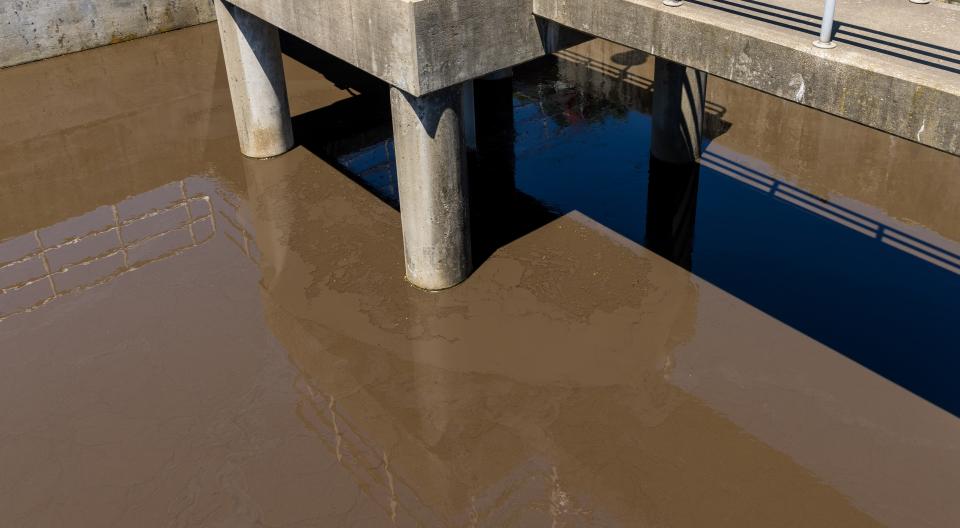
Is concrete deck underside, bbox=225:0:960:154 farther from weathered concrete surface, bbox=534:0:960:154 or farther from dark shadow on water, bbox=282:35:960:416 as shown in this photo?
dark shadow on water, bbox=282:35:960:416

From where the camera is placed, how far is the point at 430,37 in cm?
1069

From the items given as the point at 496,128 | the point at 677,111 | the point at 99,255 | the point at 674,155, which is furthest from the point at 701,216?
the point at 99,255

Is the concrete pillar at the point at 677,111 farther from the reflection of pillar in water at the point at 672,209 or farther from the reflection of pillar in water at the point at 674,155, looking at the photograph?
the reflection of pillar in water at the point at 672,209

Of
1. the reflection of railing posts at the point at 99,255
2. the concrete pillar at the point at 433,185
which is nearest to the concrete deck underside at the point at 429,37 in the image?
the concrete pillar at the point at 433,185

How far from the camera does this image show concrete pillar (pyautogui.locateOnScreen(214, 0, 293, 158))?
15023 millimetres

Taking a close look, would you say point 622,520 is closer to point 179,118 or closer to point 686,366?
point 686,366

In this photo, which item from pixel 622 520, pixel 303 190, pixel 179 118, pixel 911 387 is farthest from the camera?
pixel 179 118

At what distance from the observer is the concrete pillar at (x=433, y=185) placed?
11.5 metres

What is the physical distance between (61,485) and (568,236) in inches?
322

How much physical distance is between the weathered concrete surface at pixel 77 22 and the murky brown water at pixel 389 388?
23.9 feet

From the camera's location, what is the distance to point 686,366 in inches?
449

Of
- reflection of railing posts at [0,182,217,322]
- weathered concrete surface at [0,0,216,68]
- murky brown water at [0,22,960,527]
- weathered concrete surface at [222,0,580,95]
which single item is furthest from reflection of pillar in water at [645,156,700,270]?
weathered concrete surface at [0,0,216,68]

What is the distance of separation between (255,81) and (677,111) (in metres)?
7.68

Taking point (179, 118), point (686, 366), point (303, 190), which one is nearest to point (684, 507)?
point (686, 366)
